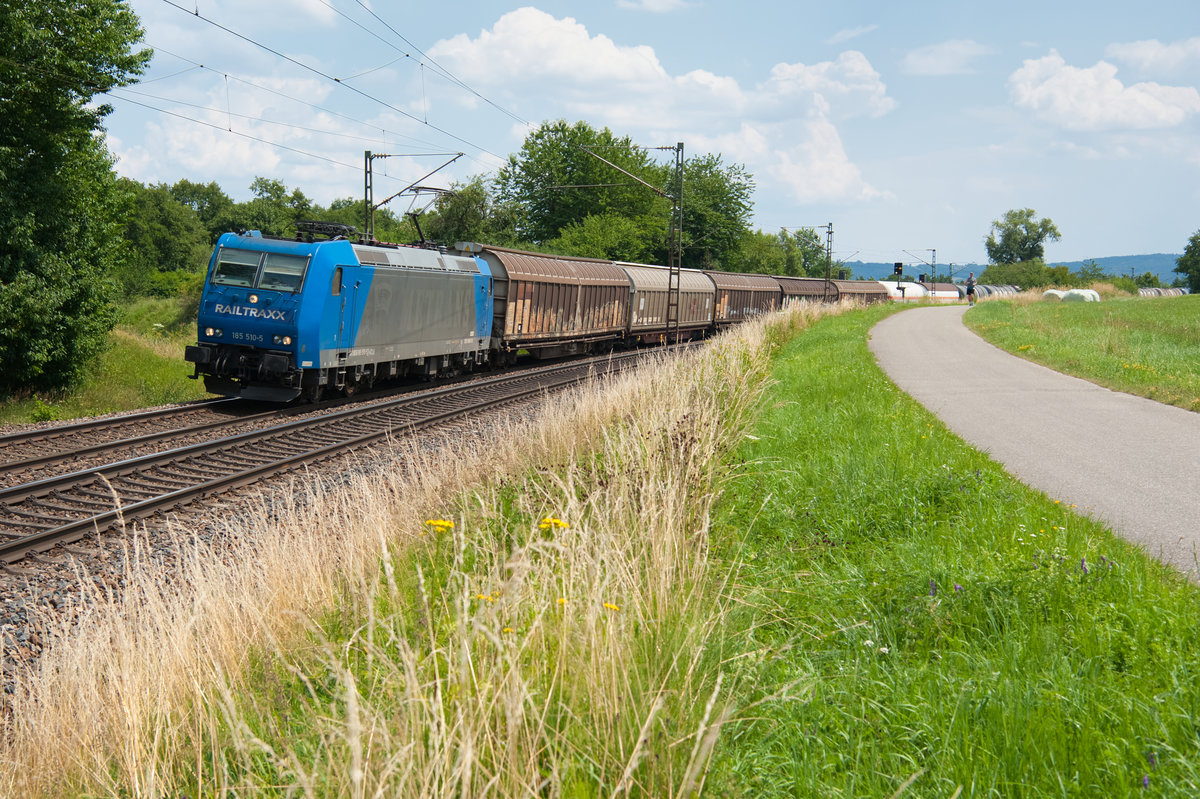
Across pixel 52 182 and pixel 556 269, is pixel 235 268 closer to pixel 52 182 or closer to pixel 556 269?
pixel 52 182

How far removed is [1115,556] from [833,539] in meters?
1.69

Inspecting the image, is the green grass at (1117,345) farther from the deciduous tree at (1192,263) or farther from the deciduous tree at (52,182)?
the deciduous tree at (1192,263)

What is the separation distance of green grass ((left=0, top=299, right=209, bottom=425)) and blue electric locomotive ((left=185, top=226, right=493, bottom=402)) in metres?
3.58

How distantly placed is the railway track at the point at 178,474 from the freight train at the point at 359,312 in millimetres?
1308

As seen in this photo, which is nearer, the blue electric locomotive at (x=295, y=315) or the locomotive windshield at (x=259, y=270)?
the blue electric locomotive at (x=295, y=315)

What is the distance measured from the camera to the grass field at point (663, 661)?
2.67m

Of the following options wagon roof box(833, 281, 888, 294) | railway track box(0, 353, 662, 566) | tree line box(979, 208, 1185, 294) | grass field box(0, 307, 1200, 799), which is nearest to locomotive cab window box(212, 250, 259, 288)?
railway track box(0, 353, 662, 566)

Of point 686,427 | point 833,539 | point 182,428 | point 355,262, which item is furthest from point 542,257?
point 833,539

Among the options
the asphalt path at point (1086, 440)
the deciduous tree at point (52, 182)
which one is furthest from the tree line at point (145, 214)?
the asphalt path at point (1086, 440)

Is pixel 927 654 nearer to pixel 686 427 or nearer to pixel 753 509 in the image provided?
pixel 753 509

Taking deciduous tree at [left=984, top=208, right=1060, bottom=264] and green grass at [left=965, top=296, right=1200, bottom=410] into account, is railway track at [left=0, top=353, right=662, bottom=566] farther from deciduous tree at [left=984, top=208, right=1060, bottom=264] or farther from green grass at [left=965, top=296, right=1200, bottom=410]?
deciduous tree at [left=984, top=208, right=1060, bottom=264]

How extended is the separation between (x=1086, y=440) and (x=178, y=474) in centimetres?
1047

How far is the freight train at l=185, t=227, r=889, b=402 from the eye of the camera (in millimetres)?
15000

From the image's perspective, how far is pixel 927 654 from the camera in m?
4.03
